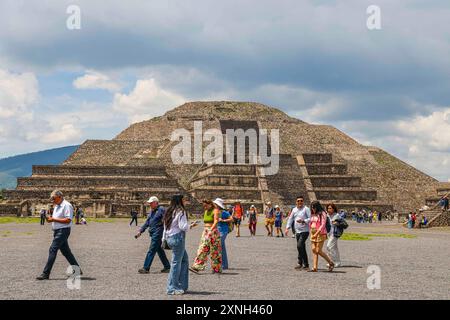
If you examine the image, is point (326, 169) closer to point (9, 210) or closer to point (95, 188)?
point (95, 188)

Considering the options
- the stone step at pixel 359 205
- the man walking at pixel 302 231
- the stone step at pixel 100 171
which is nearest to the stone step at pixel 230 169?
the stone step at pixel 100 171

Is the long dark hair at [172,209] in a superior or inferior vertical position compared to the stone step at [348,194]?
inferior

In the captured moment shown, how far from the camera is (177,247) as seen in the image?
1062 cm

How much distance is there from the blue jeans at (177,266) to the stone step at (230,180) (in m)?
46.8

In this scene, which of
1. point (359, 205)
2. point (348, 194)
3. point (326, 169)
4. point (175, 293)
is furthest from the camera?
point (326, 169)

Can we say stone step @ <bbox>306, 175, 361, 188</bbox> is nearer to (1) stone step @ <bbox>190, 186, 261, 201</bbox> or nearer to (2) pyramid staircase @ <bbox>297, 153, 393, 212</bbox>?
(2) pyramid staircase @ <bbox>297, 153, 393, 212</bbox>

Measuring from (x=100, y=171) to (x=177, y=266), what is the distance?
49178 millimetres

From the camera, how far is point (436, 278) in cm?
1305

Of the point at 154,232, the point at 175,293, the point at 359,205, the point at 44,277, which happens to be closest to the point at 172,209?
the point at 175,293

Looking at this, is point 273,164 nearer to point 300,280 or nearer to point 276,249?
point 276,249

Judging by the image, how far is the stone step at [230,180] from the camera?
57688 millimetres

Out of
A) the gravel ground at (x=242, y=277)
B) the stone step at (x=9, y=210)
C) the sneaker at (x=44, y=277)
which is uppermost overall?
the stone step at (x=9, y=210)

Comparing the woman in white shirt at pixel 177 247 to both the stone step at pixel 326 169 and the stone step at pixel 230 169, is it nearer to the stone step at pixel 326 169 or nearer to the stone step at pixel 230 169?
the stone step at pixel 230 169
